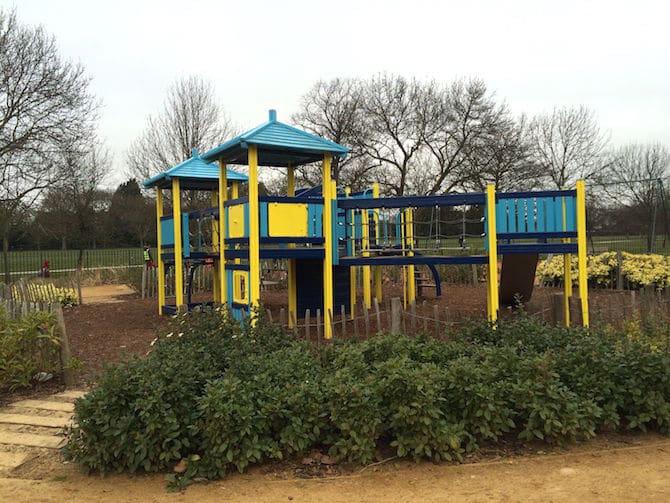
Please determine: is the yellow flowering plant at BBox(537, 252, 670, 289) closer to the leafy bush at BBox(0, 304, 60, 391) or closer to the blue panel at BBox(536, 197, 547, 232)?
the blue panel at BBox(536, 197, 547, 232)

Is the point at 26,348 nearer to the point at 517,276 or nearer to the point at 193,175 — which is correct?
the point at 193,175

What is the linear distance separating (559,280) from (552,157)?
10942mm

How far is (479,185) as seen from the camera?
26984 millimetres

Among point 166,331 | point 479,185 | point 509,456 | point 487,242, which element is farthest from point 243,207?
point 479,185

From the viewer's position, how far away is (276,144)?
326 inches

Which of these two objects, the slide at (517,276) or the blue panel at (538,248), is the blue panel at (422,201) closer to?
the blue panel at (538,248)

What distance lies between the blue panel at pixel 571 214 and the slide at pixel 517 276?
255 centimetres

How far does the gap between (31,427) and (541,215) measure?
718cm

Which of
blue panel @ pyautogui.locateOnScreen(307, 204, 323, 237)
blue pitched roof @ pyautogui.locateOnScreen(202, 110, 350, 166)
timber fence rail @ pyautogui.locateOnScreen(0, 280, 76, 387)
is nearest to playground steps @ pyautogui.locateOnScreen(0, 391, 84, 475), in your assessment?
timber fence rail @ pyautogui.locateOnScreen(0, 280, 76, 387)

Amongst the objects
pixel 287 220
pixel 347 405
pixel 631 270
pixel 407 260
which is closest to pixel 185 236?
pixel 287 220

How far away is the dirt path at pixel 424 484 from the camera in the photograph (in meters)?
3.58

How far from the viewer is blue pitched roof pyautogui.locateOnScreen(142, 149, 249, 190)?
1188cm

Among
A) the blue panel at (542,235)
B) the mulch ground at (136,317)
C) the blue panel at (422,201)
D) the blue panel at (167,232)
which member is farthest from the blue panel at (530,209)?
the blue panel at (167,232)

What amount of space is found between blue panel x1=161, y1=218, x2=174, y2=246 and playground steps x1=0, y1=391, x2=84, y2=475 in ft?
20.9
